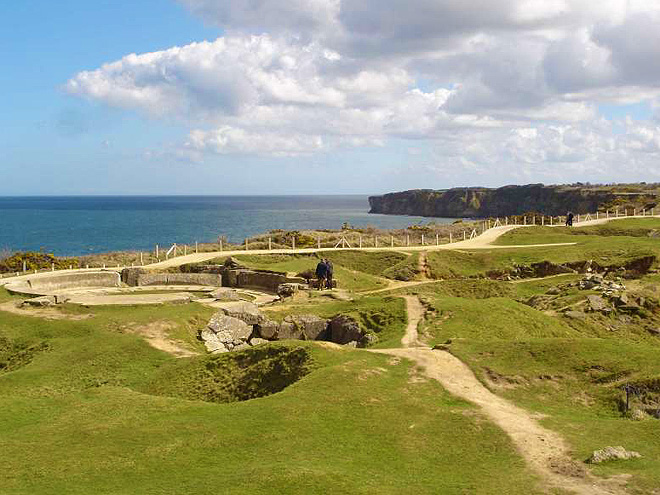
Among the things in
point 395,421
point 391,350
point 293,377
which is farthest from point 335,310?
point 395,421

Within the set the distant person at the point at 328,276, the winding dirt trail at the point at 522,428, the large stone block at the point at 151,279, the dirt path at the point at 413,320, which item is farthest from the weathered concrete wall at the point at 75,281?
the winding dirt trail at the point at 522,428

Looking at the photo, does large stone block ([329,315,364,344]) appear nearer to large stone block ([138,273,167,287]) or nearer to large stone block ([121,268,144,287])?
large stone block ([138,273,167,287])

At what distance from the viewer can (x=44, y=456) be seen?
49.6 feet

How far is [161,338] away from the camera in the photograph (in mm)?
29141

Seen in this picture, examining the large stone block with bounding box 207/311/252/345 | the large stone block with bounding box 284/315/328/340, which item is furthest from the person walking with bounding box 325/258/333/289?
the large stone block with bounding box 207/311/252/345

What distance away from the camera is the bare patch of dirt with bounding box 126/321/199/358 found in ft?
91.0

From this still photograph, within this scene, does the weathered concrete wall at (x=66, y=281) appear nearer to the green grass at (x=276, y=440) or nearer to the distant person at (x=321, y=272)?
the distant person at (x=321, y=272)

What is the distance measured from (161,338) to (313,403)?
43.7 feet

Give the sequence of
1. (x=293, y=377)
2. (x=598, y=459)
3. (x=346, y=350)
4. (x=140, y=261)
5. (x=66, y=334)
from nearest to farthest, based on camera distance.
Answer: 1. (x=598, y=459)
2. (x=293, y=377)
3. (x=346, y=350)
4. (x=66, y=334)
5. (x=140, y=261)

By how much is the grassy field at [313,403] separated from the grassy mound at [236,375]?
7cm

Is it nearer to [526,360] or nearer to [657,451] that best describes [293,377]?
[526,360]

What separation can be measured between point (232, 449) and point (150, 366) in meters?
11.5

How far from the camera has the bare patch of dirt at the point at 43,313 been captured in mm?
32188

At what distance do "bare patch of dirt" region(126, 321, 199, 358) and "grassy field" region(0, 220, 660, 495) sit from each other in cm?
17
